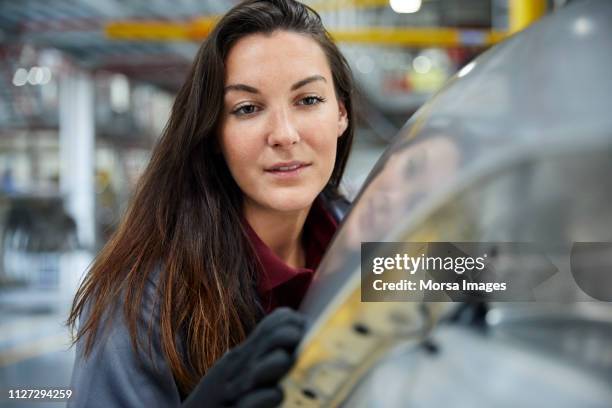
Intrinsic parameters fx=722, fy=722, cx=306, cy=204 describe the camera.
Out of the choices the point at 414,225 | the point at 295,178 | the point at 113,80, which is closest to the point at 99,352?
the point at 295,178

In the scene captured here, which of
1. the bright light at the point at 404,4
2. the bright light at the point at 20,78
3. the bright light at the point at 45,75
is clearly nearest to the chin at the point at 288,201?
the bright light at the point at 404,4

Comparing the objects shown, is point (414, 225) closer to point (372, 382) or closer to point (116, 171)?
point (372, 382)

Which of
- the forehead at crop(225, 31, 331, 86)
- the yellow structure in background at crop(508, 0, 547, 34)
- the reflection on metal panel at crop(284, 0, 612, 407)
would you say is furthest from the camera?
the yellow structure in background at crop(508, 0, 547, 34)

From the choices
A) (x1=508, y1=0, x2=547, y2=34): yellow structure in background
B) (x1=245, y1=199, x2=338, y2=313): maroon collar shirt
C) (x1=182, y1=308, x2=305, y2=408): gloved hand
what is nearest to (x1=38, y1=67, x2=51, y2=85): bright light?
(x1=508, y1=0, x2=547, y2=34): yellow structure in background

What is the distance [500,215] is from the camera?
0.41 meters

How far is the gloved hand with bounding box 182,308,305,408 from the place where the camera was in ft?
1.52

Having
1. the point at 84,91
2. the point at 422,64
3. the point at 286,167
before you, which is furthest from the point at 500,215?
the point at 422,64

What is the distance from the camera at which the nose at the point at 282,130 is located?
574 mm

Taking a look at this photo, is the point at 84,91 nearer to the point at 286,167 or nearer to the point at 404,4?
the point at 404,4

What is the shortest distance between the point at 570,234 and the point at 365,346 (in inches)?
5.4

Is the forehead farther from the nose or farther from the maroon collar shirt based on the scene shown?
the maroon collar shirt

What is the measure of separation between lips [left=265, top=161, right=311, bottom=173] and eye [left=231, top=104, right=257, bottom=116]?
48 millimetres

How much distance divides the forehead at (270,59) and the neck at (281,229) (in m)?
0.14

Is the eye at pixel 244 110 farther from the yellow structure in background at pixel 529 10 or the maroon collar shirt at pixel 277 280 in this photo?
the yellow structure in background at pixel 529 10
